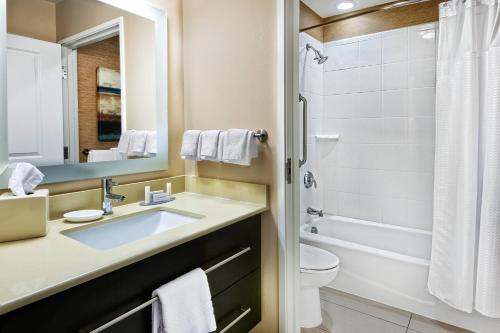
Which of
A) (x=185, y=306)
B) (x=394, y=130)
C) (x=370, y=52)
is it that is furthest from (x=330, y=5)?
(x=185, y=306)

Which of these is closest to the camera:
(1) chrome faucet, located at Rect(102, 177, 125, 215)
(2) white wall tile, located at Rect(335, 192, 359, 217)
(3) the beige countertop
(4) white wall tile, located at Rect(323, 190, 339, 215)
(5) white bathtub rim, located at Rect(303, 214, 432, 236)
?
(3) the beige countertop

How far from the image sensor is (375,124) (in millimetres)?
2664

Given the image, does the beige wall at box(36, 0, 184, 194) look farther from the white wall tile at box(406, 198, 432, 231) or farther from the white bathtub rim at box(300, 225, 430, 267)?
the white wall tile at box(406, 198, 432, 231)

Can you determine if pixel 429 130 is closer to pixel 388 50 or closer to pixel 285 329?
pixel 388 50

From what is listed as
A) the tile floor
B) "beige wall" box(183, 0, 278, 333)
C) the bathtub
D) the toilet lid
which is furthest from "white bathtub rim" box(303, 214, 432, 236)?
"beige wall" box(183, 0, 278, 333)

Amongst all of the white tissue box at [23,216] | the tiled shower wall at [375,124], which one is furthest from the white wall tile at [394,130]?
the white tissue box at [23,216]

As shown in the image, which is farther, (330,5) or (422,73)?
(330,5)

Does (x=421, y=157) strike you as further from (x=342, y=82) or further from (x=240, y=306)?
(x=240, y=306)

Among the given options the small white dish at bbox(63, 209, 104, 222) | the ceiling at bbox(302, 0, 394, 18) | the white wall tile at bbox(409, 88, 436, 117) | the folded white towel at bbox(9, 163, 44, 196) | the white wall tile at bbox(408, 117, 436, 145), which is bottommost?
the small white dish at bbox(63, 209, 104, 222)

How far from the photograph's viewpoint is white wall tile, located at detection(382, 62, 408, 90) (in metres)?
2.50

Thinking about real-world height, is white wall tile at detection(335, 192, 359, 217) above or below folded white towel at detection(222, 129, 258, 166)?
below

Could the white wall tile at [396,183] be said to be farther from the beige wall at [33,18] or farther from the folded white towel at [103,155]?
the beige wall at [33,18]

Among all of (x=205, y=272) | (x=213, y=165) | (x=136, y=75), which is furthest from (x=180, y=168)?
(x=205, y=272)

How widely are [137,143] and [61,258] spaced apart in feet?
2.73
